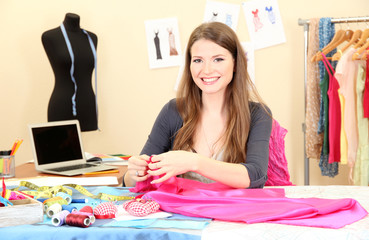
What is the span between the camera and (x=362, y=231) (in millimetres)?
1012

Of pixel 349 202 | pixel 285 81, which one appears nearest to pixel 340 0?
pixel 285 81

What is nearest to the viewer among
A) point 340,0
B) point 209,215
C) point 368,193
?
point 209,215

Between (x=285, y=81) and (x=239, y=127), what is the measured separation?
6.51 ft

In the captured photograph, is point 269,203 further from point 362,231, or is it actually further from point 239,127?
point 239,127

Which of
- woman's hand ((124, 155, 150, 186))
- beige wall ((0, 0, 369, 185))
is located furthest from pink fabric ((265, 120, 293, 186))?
beige wall ((0, 0, 369, 185))

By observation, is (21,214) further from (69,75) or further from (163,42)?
(163,42)

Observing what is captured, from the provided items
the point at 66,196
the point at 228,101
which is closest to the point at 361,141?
the point at 228,101

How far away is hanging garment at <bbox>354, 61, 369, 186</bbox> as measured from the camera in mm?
2730

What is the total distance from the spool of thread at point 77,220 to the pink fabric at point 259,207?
216 millimetres

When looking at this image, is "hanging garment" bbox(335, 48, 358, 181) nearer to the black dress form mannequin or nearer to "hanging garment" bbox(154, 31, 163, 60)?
"hanging garment" bbox(154, 31, 163, 60)

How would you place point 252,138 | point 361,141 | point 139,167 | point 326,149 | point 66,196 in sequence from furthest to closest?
point 326,149, point 361,141, point 252,138, point 139,167, point 66,196

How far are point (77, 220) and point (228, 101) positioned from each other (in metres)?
0.90

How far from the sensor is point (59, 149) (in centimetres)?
221

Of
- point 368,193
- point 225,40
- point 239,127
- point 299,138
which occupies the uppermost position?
point 225,40
